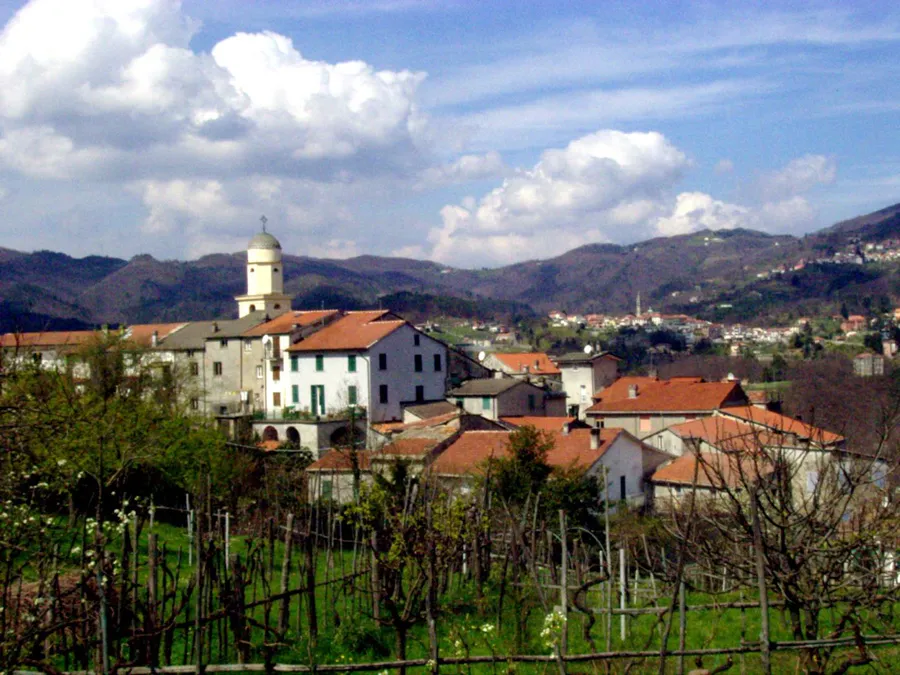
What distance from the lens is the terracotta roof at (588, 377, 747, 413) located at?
56.7m

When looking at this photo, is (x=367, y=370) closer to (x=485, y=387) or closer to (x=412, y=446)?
(x=485, y=387)

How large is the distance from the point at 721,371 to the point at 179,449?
91.1 m

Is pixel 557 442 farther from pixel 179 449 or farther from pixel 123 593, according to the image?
pixel 123 593

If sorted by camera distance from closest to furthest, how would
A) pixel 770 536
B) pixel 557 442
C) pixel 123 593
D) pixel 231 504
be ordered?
1. pixel 770 536
2. pixel 123 593
3. pixel 231 504
4. pixel 557 442

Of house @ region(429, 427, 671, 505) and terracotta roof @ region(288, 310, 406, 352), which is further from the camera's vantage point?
terracotta roof @ region(288, 310, 406, 352)

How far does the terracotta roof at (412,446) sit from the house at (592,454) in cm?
62

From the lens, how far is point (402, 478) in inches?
938

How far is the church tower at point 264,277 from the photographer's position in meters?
70.9

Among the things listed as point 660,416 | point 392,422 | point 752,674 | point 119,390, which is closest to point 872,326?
point 660,416

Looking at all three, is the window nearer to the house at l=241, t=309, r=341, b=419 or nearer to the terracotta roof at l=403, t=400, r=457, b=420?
the house at l=241, t=309, r=341, b=419

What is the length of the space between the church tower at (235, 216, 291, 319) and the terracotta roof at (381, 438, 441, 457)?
35398 millimetres

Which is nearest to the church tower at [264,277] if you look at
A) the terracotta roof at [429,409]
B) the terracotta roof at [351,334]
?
the terracotta roof at [351,334]

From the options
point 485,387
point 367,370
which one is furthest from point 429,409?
point 485,387

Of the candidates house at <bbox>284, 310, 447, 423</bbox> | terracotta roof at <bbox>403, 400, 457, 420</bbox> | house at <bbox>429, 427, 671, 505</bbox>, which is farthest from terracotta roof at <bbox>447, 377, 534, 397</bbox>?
house at <bbox>429, 427, 671, 505</bbox>
